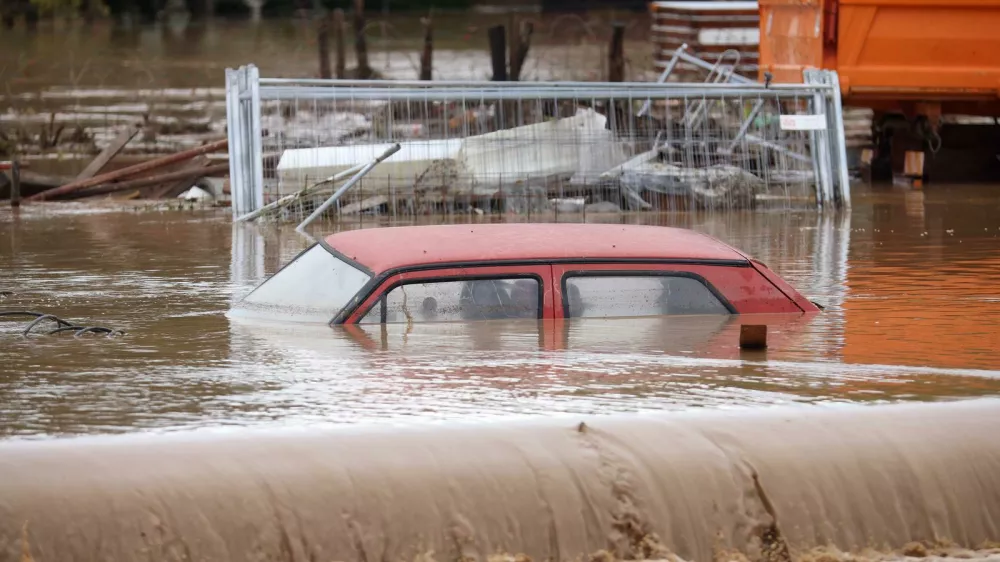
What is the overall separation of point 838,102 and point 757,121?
5.65ft

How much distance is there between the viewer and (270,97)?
1616 cm

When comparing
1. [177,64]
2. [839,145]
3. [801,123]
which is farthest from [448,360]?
[177,64]

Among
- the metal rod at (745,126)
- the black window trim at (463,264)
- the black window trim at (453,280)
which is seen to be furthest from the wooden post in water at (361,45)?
the black window trim at (453,280)

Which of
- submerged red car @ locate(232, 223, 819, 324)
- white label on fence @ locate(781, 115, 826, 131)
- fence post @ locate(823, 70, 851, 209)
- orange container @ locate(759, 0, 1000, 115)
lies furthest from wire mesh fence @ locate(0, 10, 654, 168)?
submerged red car @ locate(232, 223, 819, 324)

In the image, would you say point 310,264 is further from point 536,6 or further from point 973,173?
point 536,6

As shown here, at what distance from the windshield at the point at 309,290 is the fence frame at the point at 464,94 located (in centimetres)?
670

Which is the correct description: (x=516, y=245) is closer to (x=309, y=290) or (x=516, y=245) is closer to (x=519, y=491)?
(x=309, y=290)

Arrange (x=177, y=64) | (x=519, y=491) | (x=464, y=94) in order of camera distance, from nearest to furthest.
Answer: (x=519, y=491) → (x=464, y=94) → (x=177, y=64)

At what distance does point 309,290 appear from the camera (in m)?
8.68

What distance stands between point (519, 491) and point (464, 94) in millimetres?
10553

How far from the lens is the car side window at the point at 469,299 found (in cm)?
812

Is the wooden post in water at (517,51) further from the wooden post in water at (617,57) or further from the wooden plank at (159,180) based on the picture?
the wooden plank at (159,180)

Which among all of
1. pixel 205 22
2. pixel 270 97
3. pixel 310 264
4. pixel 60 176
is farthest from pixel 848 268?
pixel 205 22

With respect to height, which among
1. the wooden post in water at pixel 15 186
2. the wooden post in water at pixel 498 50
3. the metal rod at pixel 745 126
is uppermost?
the wooden post in water at pixel 498 50
